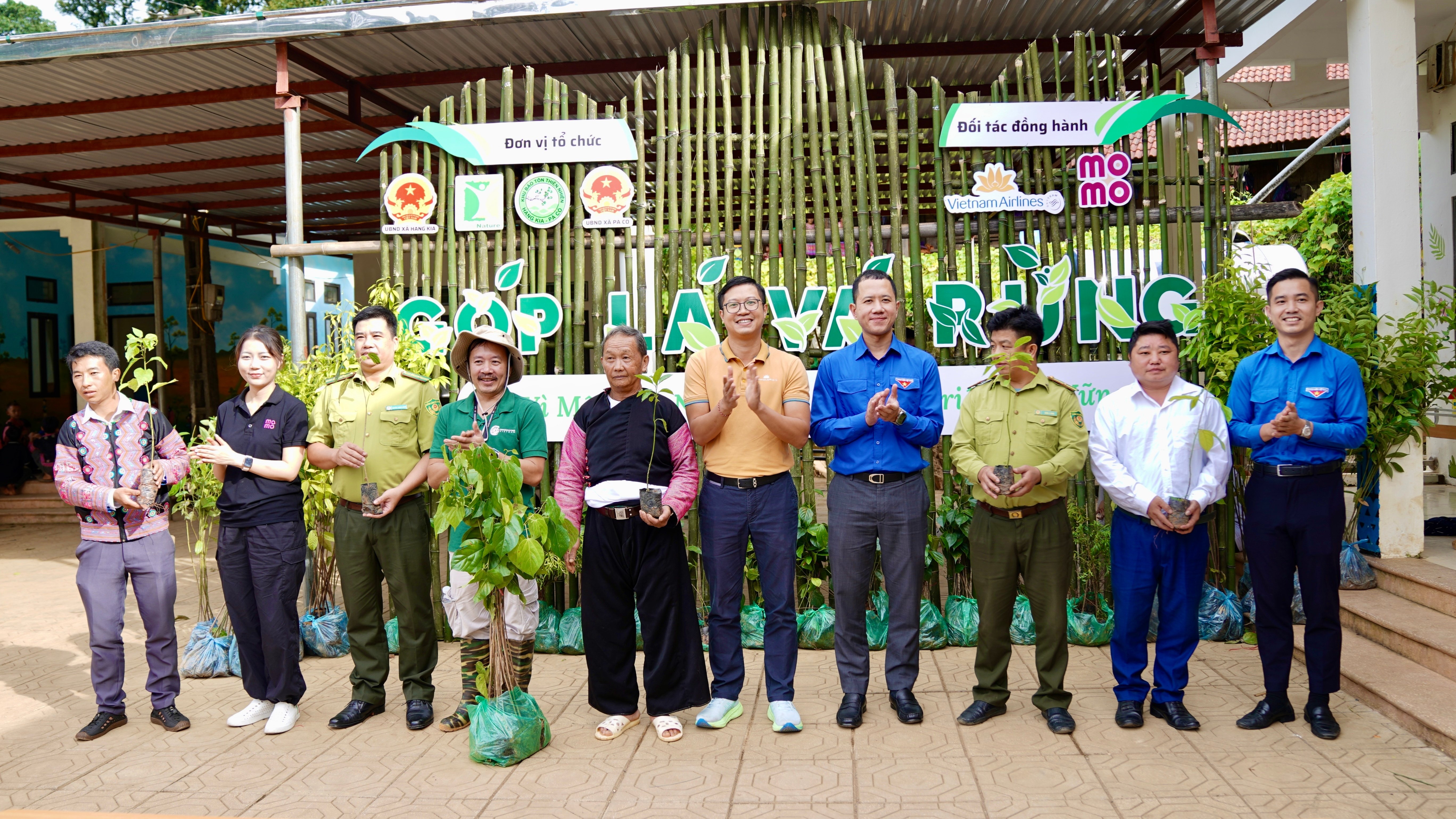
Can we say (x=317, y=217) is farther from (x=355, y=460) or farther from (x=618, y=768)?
(x=618, y=768)

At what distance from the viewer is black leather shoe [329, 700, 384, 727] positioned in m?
3.88

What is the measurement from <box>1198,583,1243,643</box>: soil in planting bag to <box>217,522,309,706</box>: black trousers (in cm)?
421

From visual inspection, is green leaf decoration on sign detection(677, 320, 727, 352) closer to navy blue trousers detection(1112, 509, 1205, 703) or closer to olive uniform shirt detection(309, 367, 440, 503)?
olive uniform shirt detection(309, 367, 440, 503)

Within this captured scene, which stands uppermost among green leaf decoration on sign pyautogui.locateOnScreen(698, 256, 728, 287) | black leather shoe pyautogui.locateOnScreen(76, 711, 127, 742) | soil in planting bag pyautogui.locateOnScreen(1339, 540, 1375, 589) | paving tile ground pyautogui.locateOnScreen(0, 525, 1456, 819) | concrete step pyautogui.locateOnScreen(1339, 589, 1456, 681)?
green leaf decoration on sign pyautogui.locateOnScreen(698, 256, 728, 287)

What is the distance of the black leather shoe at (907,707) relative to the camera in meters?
3.76

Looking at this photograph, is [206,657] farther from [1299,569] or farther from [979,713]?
[1299,569]

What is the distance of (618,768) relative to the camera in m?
3.42

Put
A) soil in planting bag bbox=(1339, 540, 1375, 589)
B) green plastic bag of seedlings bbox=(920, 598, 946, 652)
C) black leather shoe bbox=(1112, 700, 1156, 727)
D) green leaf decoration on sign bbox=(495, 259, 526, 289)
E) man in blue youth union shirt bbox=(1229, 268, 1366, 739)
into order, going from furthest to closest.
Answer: green leaf decoration on sign bbox=(495, 259, 526, 289) → green plastic bag of seedlings bbox=(920, 598, 946, 652) → soil in planting bag bbox=(1339, 540, 1375, 589) → black leather shoe bbox=(1112, 700, 1156, 727) → man in blue youth union shirt bbox=(1229, 268, 1366, 739)

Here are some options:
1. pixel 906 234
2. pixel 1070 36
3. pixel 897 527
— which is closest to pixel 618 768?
pixel 897 527

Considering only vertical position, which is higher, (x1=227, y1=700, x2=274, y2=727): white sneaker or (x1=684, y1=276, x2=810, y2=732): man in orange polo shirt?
(x1=684, y1=276, x2=810, y2=732): man in orange polo shirt

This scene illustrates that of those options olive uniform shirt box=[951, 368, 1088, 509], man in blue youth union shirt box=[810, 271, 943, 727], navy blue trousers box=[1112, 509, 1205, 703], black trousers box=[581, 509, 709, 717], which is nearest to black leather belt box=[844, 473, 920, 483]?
man in blue youth union shirt box=[810, 271, 943, 727]

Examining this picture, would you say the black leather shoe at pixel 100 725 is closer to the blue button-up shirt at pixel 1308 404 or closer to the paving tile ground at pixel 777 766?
the paving tile ground at pixel 777 766

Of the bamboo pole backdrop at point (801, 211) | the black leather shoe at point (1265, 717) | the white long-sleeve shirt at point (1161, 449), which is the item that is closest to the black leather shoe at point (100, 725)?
the bamboo pole backdrop at point (801, 211)

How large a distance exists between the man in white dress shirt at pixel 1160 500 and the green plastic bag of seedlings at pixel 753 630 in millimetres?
1745
